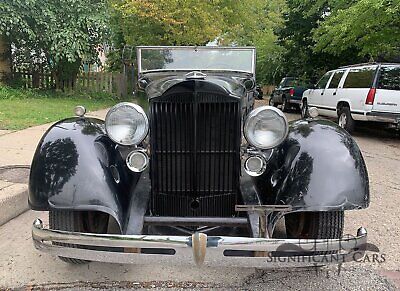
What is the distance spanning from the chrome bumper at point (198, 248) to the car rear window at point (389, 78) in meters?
7.47

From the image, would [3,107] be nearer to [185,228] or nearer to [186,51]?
[186,51]

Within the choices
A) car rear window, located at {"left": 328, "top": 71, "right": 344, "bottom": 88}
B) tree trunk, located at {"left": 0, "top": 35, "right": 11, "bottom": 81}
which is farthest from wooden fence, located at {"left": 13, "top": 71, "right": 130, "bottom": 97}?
car rear window, located at {"left": 328, "top": 71, "right": 344, "bottom": 88}

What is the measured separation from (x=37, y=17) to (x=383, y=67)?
36.8 feet

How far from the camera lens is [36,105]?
1205 cm

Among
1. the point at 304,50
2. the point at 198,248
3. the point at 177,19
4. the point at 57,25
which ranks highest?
the point at 177,19

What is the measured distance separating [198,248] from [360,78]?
29.0 feet

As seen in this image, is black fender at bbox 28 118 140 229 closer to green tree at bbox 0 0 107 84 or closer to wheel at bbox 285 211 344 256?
wheel at bbox 285 211 344 256

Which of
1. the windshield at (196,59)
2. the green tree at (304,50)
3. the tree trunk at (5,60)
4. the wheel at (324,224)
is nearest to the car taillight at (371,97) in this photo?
the windshield at (196,59)

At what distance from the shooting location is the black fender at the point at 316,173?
106 inches

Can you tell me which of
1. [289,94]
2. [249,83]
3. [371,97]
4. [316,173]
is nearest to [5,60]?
[289,94]

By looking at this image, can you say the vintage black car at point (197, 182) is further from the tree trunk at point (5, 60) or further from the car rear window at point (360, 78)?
the tree trunk at point (5, 60)

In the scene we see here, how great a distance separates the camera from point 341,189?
271cm

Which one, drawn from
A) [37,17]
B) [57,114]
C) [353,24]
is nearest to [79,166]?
[57,114]

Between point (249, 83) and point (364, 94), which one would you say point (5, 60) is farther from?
point (249, 83)
